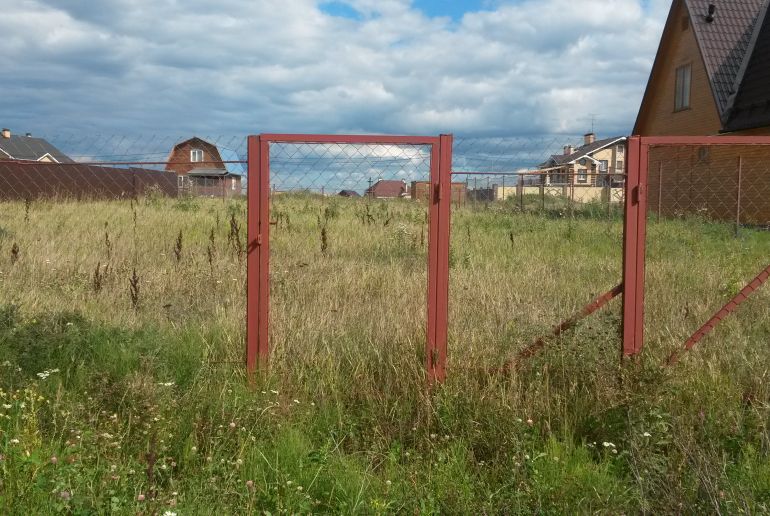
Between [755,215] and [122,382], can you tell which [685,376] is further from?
[755,215]

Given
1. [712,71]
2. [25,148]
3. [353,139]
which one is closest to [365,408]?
[353,139]

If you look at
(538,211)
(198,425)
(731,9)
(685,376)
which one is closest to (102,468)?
(198,425)

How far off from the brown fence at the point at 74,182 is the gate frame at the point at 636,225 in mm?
15497

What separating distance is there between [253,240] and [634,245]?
2451 mm

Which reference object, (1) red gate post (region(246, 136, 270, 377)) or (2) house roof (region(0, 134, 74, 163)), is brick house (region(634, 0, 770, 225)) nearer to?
(1) red gate post (region(246, 136, 270, 377))

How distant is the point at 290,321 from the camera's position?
196 inches

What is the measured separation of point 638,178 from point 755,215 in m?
15.5

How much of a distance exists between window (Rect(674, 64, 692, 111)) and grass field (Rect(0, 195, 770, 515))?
16842 millimetres

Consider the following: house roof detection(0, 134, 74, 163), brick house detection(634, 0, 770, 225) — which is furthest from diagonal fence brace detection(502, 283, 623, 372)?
house roof detection(0, 134, 74, 163)

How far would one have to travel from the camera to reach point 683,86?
72.0ft

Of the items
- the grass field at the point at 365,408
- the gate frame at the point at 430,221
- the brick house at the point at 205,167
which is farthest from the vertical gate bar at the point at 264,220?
the brick house at the point at 205,167

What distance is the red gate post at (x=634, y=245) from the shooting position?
13.9 ft

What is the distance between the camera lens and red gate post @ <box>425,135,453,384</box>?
4.24m

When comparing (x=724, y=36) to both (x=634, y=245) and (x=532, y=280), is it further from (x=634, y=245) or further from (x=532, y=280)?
(x=634, y=245)
